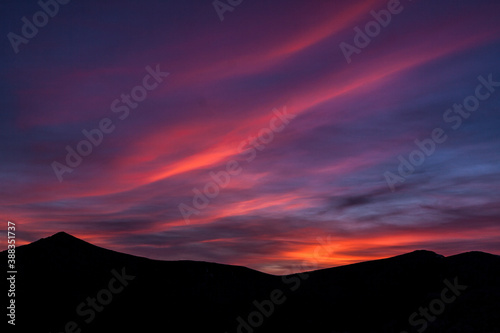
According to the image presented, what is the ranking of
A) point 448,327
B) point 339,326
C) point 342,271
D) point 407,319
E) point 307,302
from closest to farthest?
point 448,327 < point 407,319 < point 339,326 < point 307,302 < point 342,271

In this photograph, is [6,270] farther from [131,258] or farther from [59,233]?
[131,258]

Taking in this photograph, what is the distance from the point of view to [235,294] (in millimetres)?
36469

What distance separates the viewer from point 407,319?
104 feet

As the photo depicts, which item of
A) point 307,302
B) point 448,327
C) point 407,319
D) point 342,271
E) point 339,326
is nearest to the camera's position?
point 448,327

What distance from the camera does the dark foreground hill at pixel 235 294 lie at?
3091 cm

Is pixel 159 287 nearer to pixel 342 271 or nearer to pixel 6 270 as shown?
pixel 6 270

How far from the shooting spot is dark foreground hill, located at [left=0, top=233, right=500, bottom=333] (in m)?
30.9

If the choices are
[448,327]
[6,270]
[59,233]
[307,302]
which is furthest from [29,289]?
[448,327]

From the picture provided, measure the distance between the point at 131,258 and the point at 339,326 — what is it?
51.0 feet

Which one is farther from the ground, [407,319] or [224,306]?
[224,306]

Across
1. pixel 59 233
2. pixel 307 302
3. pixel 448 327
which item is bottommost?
pixel 448 327

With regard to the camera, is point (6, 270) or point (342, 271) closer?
point (6, 270)

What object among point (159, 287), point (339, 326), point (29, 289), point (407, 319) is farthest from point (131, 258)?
point (407, 319)

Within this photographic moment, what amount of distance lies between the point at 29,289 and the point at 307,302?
18711 millimetres
